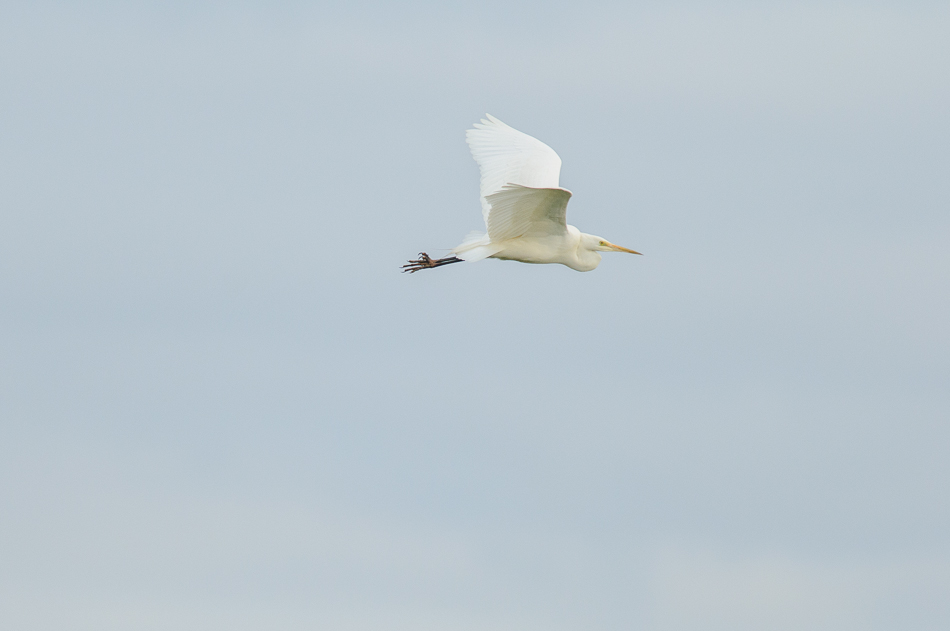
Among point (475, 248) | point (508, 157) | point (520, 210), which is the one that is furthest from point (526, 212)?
point (508, 157)

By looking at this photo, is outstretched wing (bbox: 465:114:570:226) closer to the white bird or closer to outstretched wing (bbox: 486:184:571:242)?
the white bird

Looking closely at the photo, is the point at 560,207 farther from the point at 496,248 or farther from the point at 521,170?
the point at 521,170

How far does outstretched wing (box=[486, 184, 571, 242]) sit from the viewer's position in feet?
61.5

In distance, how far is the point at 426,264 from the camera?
72.2 ft

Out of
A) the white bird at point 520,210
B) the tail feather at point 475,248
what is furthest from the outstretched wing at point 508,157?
the tail feather at point 475,248

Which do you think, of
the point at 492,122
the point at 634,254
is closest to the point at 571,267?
the point at 634,254

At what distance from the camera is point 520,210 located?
19.6 m

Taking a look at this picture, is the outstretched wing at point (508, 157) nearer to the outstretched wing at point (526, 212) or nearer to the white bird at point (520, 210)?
the white bird at point (520, 210)

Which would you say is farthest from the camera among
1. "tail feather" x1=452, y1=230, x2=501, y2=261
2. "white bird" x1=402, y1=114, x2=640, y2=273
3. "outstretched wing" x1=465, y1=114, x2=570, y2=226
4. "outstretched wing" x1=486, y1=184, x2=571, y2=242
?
"outstretched wing" x1=465, y1=114, x2=570, y2=226

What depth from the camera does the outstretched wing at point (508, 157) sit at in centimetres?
2278

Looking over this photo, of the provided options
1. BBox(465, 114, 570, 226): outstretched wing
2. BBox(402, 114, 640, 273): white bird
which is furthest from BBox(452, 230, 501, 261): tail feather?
BBox(465, 114, 570, 226): outstretched wing

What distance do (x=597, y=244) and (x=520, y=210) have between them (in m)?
3.08

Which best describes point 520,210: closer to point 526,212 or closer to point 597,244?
point 526,212

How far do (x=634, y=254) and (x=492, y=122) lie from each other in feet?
11.5
